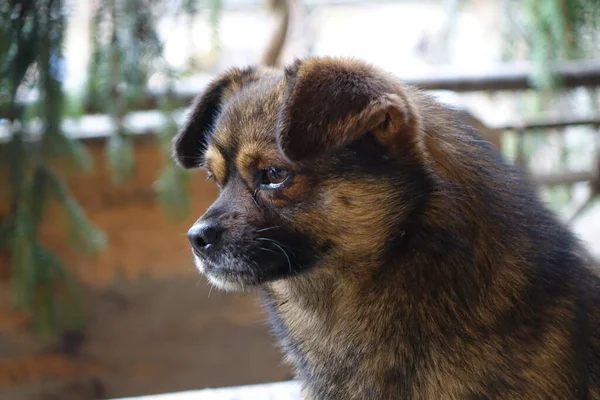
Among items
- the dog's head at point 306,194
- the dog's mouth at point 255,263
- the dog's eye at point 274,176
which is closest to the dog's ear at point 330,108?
the dog's head at point 306,194

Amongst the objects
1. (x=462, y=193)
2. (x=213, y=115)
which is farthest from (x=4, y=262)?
(x=462, y=193)

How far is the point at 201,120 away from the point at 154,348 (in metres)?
1.99

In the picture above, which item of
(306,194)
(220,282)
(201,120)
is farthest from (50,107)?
(306,194)

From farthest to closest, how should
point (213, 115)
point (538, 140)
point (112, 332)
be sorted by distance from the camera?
point (538, 140) → point (112, 332) → point (213, 115)

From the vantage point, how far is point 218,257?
1.69 meters

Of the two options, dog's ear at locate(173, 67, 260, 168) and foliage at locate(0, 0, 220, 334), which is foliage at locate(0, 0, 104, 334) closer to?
foliage at locate(0, 0, 220, 334)

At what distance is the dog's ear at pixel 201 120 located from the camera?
1949 mm

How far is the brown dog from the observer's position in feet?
5.33

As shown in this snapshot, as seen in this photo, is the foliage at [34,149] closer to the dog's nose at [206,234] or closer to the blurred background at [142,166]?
the blurred background at [142,166]

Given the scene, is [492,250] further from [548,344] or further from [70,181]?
[70,181]

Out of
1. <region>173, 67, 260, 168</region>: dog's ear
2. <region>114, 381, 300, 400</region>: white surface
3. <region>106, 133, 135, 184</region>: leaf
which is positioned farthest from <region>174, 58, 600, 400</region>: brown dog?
<region>106, 133, 135, 184</region>: leaf

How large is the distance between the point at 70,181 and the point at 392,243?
220 centimetres

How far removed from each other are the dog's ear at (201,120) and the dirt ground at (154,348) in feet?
5.48

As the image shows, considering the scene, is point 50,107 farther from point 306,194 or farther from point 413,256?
point 413,256
